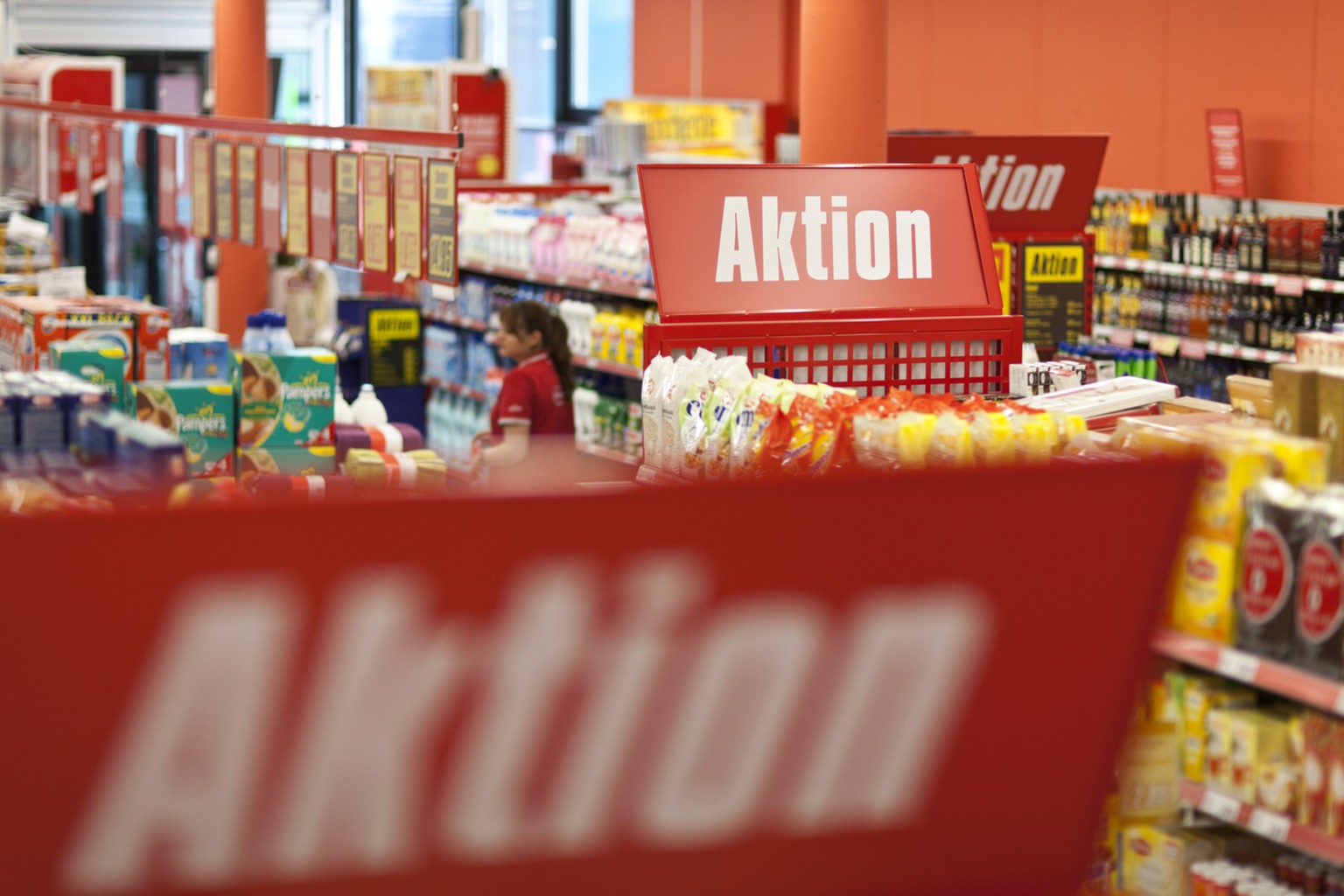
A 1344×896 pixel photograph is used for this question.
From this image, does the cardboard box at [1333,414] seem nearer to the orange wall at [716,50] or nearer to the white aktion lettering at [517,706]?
the white aktion lettering at [517,706]

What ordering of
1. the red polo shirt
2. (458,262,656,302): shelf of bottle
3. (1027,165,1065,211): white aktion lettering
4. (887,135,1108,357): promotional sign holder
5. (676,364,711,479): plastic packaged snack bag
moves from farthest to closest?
1. (458,262,656,302): shelf of bottle
2. the red polo shirt
3. (1027,165,1065,211): white aktion lettering
4. (887,135,1108,357): promotional sign holder
5. (676,364,711,479): plastic packaged snack bag

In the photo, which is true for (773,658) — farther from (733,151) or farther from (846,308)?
(733,151)

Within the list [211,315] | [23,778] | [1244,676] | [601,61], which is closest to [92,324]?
[1244,676]

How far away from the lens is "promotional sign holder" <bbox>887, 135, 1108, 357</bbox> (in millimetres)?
5660

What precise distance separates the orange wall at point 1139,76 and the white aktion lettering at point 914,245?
575 cm

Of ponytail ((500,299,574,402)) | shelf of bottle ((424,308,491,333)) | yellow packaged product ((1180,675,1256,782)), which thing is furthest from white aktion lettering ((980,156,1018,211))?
shelf of bottle ((424,308,491,333))

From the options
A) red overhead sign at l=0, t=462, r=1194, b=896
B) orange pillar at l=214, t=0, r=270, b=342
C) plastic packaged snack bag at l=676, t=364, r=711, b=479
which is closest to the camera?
red overhead sign at l=0, t=462, r=1194, b=896

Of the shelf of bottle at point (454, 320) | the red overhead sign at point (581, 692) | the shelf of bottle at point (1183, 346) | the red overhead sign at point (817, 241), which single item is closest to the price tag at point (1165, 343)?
the shelf of bottle at point (1183, 346)

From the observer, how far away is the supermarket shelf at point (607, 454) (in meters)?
7.55

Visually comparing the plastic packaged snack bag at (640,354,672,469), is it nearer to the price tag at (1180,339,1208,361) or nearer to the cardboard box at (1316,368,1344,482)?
the cardboard box at (1316,368,1344,482)

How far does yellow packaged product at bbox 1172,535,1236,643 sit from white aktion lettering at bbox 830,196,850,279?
1.18m

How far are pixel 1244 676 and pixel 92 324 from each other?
344 centimetres

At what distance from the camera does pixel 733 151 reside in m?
13.4

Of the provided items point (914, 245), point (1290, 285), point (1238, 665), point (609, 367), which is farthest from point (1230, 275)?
point (1238, 665)
